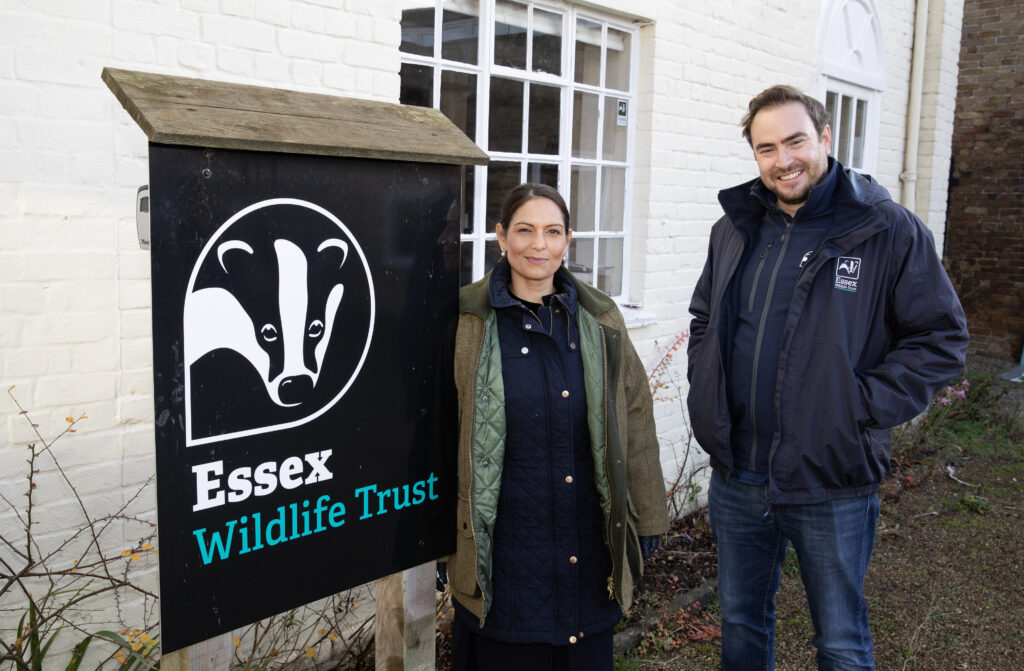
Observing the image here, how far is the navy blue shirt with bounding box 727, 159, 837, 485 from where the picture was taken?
8.56 feet

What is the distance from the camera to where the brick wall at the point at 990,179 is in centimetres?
1043

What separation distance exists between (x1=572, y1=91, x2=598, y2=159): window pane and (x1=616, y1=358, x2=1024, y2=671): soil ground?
2.22 metres

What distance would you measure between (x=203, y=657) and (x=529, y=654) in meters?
0.90

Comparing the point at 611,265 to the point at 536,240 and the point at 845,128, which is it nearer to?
the point at 536,240

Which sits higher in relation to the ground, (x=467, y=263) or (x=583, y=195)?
(x=583, y=195)

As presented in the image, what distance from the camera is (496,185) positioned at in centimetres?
416

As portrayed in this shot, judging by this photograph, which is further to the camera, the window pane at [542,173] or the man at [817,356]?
the window pane at [542,173]

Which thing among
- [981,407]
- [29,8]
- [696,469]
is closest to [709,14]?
[696,469]

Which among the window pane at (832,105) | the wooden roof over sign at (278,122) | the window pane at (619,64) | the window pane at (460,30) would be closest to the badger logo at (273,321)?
the wooden roof over sign at (278,122)

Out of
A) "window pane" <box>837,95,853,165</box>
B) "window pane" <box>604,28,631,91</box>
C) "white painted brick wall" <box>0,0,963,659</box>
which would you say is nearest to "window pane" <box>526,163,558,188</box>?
"window pane" <box>604,28,631,91</box>

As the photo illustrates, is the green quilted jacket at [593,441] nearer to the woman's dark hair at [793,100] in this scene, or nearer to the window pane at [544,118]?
the woman's dark hair at [793,100]

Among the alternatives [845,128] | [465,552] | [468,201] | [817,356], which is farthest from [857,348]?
[845,128]

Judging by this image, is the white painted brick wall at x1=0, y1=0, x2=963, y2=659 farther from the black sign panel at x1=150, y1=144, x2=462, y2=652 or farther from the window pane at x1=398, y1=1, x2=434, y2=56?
the black sign panel at x1=150, y1=144, x2=462, y2=652

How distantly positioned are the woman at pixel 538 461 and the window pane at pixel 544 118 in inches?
78.5
